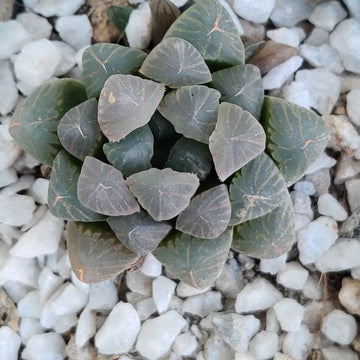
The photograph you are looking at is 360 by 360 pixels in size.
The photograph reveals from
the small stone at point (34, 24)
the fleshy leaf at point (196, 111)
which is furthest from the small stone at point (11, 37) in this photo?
the fleshy leaf at point (196, 111)

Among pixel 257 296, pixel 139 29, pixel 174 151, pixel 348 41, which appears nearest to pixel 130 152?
pixel 174 151

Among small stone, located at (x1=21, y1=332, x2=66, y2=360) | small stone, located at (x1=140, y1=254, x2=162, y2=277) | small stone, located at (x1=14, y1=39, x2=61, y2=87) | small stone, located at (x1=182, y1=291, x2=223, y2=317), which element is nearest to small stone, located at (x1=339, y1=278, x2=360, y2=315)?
small stone, located at (x1=182, y1=291, x2=223, y2=317)

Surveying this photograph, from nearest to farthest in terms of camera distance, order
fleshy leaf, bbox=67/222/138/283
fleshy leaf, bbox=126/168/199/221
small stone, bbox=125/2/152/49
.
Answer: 1. fleshy leaf, bbox=126/168/199/221
2. fleshy leaf, bbox=67/222/138/283
3. small stone, bbox=125/2/152/49

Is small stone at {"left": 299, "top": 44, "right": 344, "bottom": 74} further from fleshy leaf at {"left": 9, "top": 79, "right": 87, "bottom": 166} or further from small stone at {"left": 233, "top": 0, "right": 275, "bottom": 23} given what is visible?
fleshy leaf at {"left": 9, "top": 79, "right": 87, "bottom": 166}

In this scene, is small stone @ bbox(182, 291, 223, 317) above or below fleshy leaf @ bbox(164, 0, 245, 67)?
below

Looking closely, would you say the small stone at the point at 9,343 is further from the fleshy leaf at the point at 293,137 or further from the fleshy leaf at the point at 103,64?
the fleshy leaf at the point at 293,137

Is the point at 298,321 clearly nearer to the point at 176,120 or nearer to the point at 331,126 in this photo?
the point at 331,126

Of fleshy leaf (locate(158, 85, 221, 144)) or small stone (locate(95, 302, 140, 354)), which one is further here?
small stone (locate(95, 302, 140, 354))
